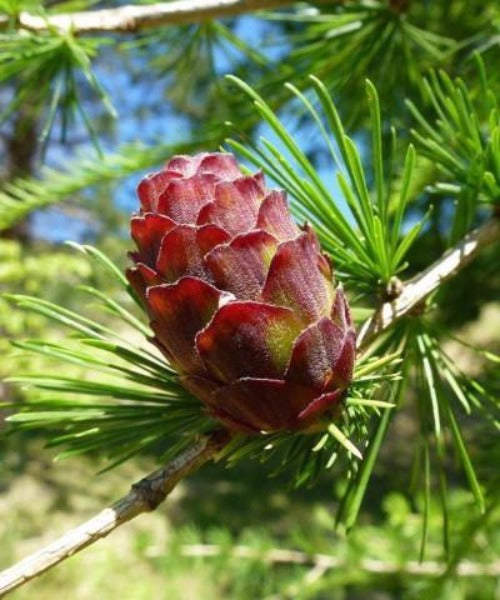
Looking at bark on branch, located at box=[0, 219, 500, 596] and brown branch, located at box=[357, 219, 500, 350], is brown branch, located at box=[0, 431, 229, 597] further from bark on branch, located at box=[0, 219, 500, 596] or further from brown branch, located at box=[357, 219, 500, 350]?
brown branch, located at box=[357, 219, 500, 350]

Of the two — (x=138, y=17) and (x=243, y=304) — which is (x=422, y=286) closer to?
(x=243, y=304)

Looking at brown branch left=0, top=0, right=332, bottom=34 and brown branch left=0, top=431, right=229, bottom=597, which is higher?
brown branch left=0, top=0, right=332, bottom=34

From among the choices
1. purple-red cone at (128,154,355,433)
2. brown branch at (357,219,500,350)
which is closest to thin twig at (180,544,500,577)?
brown branch at (357,219,500,350)

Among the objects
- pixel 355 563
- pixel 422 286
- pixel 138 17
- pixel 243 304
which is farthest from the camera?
pixel 355 563

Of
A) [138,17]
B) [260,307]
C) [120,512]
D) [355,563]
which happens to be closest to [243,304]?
[260,307]

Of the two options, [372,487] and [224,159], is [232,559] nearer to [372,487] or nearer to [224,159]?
[224,159]

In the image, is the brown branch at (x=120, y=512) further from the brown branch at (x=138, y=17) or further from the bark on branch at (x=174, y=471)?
the brown branch at (x=138, y=17)

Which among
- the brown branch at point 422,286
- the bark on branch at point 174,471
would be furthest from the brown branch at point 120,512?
the brown branch at point 422,286

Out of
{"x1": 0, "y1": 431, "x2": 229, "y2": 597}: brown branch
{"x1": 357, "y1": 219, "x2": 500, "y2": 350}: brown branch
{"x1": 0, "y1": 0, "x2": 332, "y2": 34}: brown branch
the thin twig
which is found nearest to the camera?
{"x1": 0, "y1": 431, "x2": 229, "y2": 597}: brown branch

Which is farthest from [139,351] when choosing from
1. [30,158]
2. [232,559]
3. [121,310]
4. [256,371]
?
[30,158]
